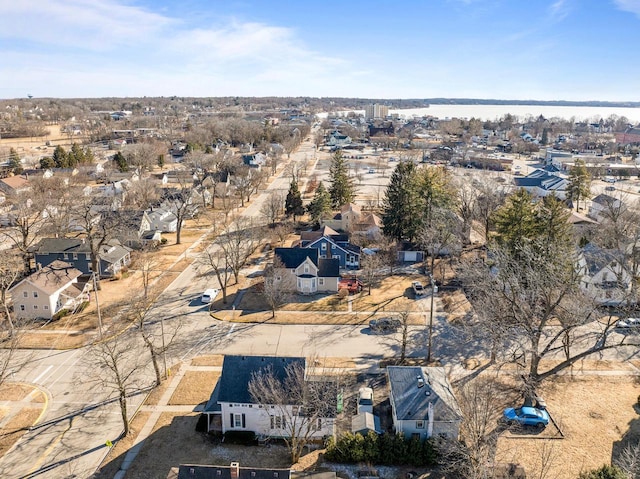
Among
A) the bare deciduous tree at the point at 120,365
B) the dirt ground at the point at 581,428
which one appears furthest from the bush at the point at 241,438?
the dirt ground at the point at 581,428

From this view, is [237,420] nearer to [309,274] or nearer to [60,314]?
[309,274]

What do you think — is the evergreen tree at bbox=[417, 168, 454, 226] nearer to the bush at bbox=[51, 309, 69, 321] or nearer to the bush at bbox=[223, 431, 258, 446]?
the bush at bbox=[223, 431, 258, 446]

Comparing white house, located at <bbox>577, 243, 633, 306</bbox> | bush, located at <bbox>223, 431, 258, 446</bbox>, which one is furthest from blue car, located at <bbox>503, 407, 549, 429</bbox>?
white house, located at <bbox>577, 243, 633, 306</bbox>

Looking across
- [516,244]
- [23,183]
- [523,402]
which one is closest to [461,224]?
[516,244]

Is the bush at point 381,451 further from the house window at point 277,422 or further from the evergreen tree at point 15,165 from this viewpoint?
the evergreen tree at point 15,165

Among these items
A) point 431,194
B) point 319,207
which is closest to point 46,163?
point 319,207

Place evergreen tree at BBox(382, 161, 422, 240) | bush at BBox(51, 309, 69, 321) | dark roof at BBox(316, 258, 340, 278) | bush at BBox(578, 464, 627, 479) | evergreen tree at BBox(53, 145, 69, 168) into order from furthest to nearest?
evergreen tree at BBox(53, 145, 69, 168), evergreen tree at BBox(382, 161, 422, 240), dark roof at BBox(316, 258, 340, 278), bush at BBox(51, 309, 69, 321), bush at BBox(578, 464, 627, 479)
